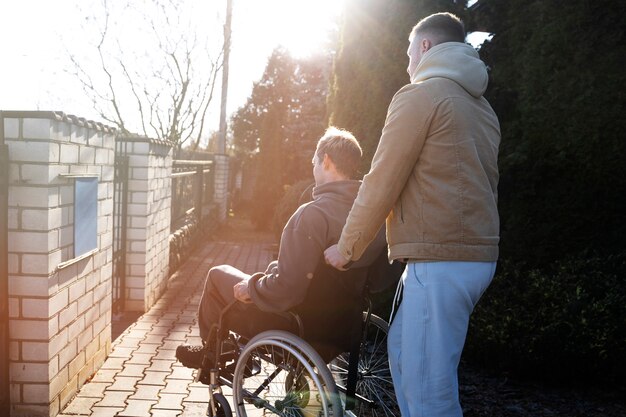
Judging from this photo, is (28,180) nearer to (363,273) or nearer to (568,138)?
(363,273)

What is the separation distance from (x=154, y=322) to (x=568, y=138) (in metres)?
3.82

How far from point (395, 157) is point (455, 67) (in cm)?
39

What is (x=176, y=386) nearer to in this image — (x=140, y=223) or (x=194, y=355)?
(x=194, y=355)

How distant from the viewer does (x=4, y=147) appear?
2.93m

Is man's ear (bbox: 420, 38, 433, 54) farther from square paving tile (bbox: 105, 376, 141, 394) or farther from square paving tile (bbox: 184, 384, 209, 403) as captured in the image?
square paving tile (bbox: 105, 376, 141, 394)

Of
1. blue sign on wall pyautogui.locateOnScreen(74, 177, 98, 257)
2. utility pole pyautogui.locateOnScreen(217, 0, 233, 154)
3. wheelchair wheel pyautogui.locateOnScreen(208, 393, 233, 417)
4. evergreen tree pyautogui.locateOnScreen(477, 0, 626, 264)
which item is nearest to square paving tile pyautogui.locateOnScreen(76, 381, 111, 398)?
blue sign on wall pyautogui.locateOnScreen(74, 177, 98, 257)

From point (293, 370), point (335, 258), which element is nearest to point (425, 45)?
point (335, 258)

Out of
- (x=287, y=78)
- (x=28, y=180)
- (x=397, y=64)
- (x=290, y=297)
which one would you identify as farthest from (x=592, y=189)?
(x=287, y=78)

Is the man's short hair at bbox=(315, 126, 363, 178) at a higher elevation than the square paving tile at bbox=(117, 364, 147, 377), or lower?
higher

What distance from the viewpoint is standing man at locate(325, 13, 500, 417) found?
2070mm

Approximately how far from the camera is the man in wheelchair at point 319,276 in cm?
262

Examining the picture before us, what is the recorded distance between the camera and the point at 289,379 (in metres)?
2.88

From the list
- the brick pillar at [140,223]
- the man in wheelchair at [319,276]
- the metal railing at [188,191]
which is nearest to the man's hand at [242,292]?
the man in wheelchair at [319,276]

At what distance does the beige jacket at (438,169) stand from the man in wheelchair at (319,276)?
0.49 meters
